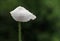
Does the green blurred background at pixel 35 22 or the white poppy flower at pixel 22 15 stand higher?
the green blurred background at pixel 35 22

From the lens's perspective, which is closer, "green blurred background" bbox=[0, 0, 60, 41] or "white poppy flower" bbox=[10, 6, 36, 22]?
"white poppy flower" bbox=[10, 6, 36, 22]

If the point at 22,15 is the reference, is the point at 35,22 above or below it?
above

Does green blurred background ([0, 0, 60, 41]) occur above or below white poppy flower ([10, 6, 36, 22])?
above

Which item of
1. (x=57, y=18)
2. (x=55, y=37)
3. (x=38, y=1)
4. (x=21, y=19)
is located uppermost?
(x=38, y=1)

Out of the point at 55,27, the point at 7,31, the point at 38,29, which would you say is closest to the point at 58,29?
the point at 55,27

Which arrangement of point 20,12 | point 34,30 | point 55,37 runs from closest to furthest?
point 20,12 < point 55,37 < point 34,30

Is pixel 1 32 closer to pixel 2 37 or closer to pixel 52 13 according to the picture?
pixel 2 37

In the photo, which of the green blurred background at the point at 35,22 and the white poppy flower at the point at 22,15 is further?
the green blurred background at the point at 35,22

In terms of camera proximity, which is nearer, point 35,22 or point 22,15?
point 22,15
